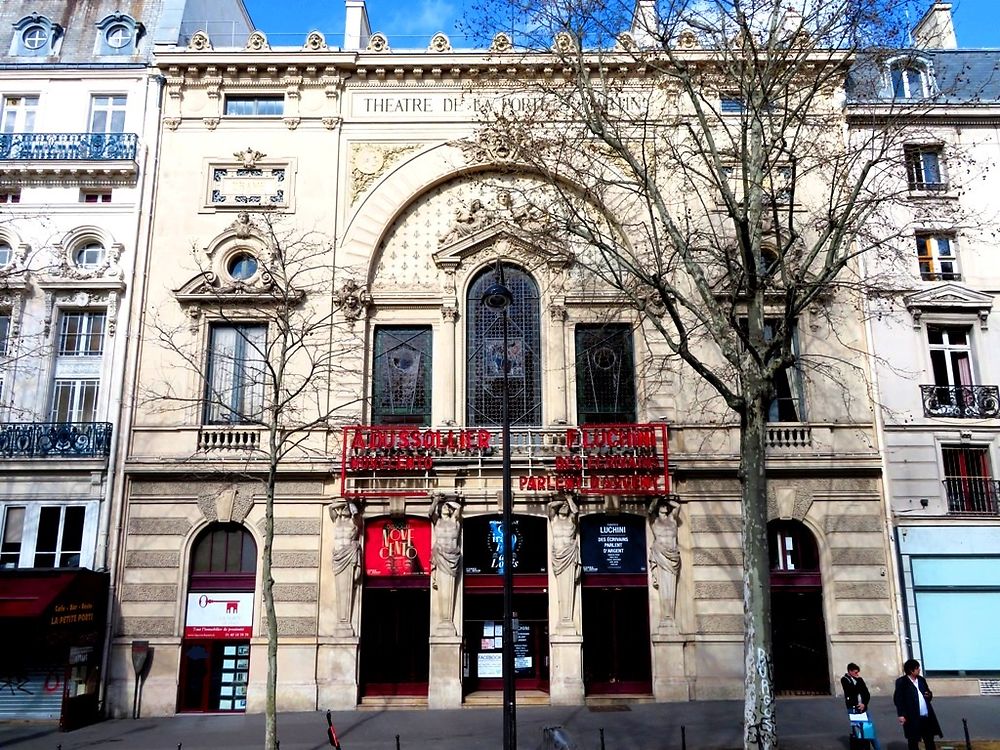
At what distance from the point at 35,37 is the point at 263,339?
13081 millimetres

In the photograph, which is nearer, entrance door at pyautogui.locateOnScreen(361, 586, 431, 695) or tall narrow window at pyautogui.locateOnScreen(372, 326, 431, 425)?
entrance door at pyautogui.locateOnScreen(361, 586, 431, 695)

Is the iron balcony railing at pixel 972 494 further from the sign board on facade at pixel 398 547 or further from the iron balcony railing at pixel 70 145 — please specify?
the iron balcony railing at pixel 70 145

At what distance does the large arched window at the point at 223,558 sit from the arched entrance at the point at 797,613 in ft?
46.1

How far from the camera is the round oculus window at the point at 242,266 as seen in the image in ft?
76.4

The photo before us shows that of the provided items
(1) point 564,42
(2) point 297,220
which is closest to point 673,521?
(1) point 564,42

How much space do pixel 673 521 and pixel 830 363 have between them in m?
6.52


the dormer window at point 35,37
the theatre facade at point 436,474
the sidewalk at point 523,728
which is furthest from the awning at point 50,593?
the dormer window at point 35,37

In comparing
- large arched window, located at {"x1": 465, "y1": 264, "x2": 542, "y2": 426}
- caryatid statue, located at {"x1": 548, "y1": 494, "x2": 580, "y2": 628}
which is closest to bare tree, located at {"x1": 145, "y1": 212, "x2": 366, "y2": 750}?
large arched window, located at {"x1": 465, "y1": 264, "x2": 542, "y2": 426}

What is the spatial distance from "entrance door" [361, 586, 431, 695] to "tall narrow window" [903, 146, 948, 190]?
61.2 feet

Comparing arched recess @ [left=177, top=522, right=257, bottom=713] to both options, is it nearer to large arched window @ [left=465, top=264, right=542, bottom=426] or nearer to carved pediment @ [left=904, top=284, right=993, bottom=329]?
large arched window @ [left=465, top=264, right=542, bottom=426]

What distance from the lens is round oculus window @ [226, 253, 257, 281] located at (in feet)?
76.4

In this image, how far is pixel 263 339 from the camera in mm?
22875

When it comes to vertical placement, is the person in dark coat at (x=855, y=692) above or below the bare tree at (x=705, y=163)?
below

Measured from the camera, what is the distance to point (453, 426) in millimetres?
21953
